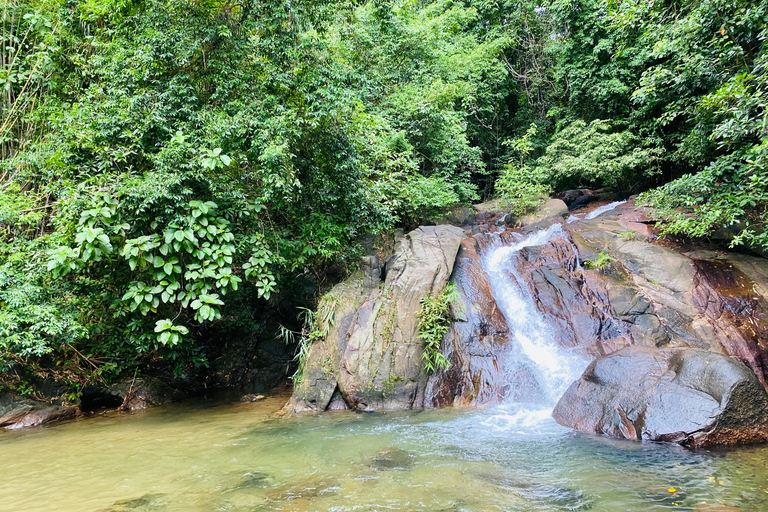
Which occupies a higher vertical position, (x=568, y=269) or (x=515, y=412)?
(x=568, y=269)

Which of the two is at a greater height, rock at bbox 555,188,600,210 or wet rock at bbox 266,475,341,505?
rock at bbox 555,188,600,210

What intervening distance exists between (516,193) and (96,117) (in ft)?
43.4

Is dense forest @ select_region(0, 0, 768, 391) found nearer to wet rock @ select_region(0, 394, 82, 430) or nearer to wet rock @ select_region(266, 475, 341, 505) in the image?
wet rock @ select_region(0, 394, 82, 430)

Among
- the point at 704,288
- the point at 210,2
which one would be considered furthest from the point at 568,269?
the point at 210,2

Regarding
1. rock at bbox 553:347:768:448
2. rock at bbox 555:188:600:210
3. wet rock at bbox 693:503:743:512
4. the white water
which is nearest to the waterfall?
rock at bbox 555:188:600:210

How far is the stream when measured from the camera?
14.0 feet

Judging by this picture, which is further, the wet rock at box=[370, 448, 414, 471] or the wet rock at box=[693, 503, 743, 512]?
the wet rock at box=[370, 448, 414, 471]

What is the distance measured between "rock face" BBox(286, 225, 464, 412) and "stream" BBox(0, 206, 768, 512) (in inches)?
18.8

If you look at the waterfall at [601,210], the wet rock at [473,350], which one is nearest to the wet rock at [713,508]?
the wet rock at [473,350]

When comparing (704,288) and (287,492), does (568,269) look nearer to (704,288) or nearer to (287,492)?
(704,288)

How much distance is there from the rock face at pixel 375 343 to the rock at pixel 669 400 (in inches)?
111

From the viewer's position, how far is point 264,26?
8.07m

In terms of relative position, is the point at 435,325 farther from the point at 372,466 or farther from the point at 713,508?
the point at 713,508

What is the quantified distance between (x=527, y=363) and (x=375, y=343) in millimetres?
3026
